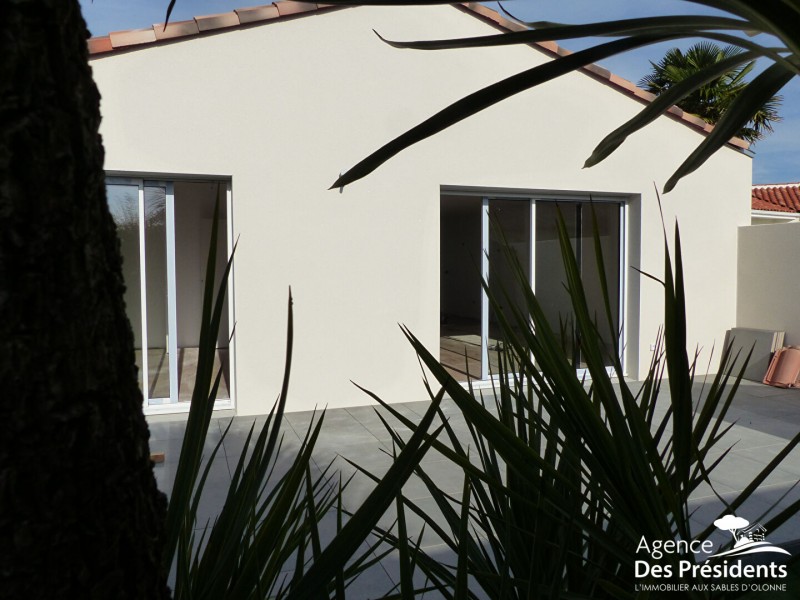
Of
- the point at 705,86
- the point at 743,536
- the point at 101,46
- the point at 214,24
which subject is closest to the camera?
the point at 743,536

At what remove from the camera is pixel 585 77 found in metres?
7.78

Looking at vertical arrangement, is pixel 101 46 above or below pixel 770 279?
above

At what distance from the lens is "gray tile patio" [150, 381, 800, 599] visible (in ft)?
11.8

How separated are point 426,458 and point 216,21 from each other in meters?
4.73

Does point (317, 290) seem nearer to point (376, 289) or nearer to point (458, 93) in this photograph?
point (376, 289)

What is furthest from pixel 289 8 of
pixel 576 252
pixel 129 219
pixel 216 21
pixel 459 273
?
pixel 459 273

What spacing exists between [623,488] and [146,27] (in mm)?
6606

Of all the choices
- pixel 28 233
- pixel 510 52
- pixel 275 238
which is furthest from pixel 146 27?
pixel 28 233

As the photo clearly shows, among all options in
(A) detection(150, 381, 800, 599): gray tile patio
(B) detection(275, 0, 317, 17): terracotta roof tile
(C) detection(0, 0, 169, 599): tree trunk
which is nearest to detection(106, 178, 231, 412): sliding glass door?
(A) detection(150, 381, 800, 599): gray tile patio

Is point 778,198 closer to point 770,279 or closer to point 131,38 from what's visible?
point 770,279

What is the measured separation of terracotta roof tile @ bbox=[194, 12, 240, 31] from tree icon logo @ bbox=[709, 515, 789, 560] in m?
6.38

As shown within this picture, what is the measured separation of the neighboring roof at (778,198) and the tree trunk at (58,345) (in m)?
16.1

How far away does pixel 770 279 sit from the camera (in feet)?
27.4

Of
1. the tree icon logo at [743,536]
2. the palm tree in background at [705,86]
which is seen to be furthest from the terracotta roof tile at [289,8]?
the palm tree in background at [705,86]
